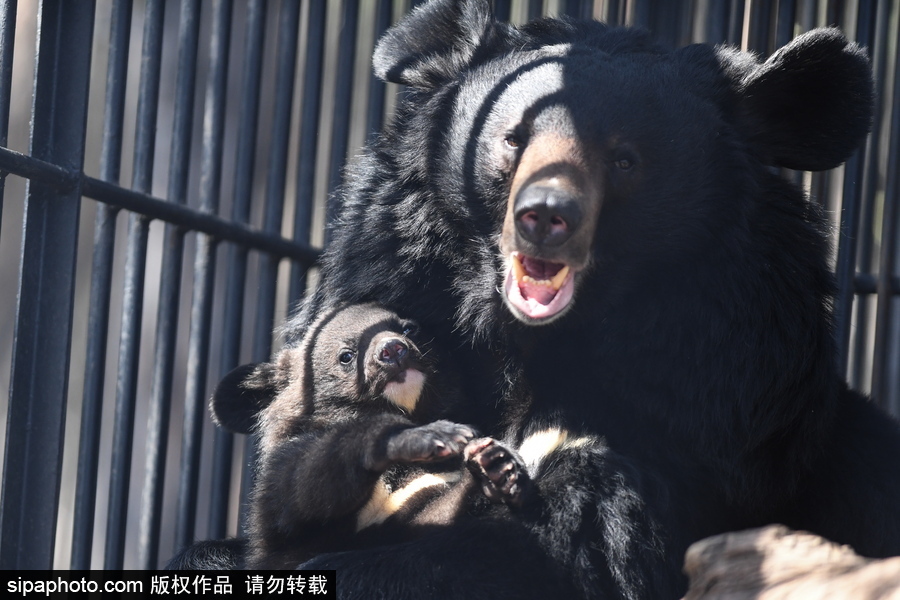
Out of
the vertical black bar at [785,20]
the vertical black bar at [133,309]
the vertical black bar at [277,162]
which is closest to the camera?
the vertical black bar at [133,309]

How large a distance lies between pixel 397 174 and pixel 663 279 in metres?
0.89

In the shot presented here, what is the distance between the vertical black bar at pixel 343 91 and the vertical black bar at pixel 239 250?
0.35 meters

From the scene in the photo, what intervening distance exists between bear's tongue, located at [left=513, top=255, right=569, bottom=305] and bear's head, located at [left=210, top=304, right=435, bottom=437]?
447mm

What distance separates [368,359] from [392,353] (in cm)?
8

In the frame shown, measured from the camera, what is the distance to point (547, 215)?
261cm

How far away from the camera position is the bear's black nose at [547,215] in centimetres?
260

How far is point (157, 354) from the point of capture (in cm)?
384

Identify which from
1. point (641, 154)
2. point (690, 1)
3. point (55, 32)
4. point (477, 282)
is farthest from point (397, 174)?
point (690, 1)

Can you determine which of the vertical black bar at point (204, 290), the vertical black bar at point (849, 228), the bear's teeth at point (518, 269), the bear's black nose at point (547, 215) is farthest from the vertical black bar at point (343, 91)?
the vertical black bar at point (849, 228)

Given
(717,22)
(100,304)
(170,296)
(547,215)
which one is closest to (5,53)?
(100,304)

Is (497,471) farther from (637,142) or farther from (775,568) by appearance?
(637,142)

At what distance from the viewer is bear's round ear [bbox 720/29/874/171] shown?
9.70 ft

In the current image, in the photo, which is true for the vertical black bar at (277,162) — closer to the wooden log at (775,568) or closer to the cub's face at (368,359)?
the cub's face at (368,359)

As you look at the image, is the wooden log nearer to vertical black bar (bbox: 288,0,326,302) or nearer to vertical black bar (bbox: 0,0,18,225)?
vertical black bar (bbox: 0,0,18,225)
